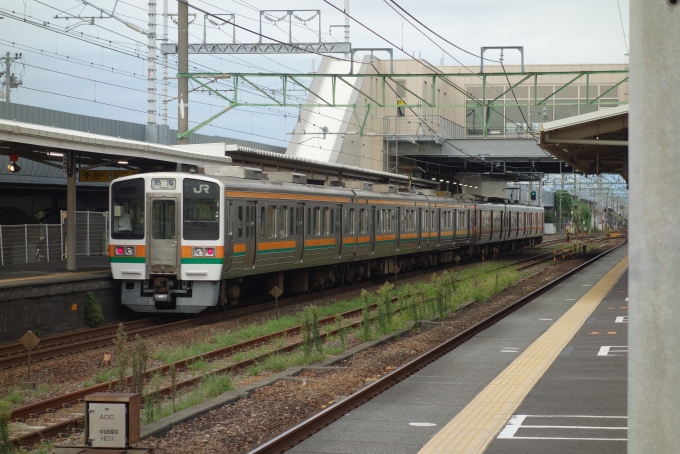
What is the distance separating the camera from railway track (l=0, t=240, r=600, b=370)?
40.3 ft

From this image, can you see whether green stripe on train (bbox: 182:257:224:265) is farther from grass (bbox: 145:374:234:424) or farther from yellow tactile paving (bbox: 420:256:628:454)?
yellow tactile paving (bbox: 420:256:628:454)

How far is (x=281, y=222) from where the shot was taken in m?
18.8

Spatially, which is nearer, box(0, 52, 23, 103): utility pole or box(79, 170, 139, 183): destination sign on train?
box(79, 170, 139, 183): destination sign on train

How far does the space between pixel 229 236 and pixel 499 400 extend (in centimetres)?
862

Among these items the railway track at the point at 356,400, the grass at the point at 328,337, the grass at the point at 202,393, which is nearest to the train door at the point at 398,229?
the grass at the point at 328,337

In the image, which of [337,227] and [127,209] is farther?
[337,227]

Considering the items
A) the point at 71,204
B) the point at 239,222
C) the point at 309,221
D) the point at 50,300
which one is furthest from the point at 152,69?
the point at 50,300

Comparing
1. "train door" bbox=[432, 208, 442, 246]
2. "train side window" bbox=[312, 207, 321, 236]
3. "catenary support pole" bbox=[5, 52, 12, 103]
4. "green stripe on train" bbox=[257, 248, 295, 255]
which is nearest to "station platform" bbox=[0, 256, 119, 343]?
"green stripe on train" bbox=[257, 248, 295, 255]

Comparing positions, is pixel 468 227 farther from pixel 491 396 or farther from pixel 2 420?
pixel 2 420

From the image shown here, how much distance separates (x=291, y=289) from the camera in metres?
21.9

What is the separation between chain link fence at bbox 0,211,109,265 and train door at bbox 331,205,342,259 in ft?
25.2

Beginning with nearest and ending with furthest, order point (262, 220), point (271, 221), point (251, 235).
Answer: point (251, 235) < point (262, 220) < point (271, 221)

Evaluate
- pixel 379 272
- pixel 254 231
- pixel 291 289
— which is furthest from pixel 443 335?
pixel 379 272

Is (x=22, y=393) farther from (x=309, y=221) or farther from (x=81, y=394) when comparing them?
(x=309, y=221)
